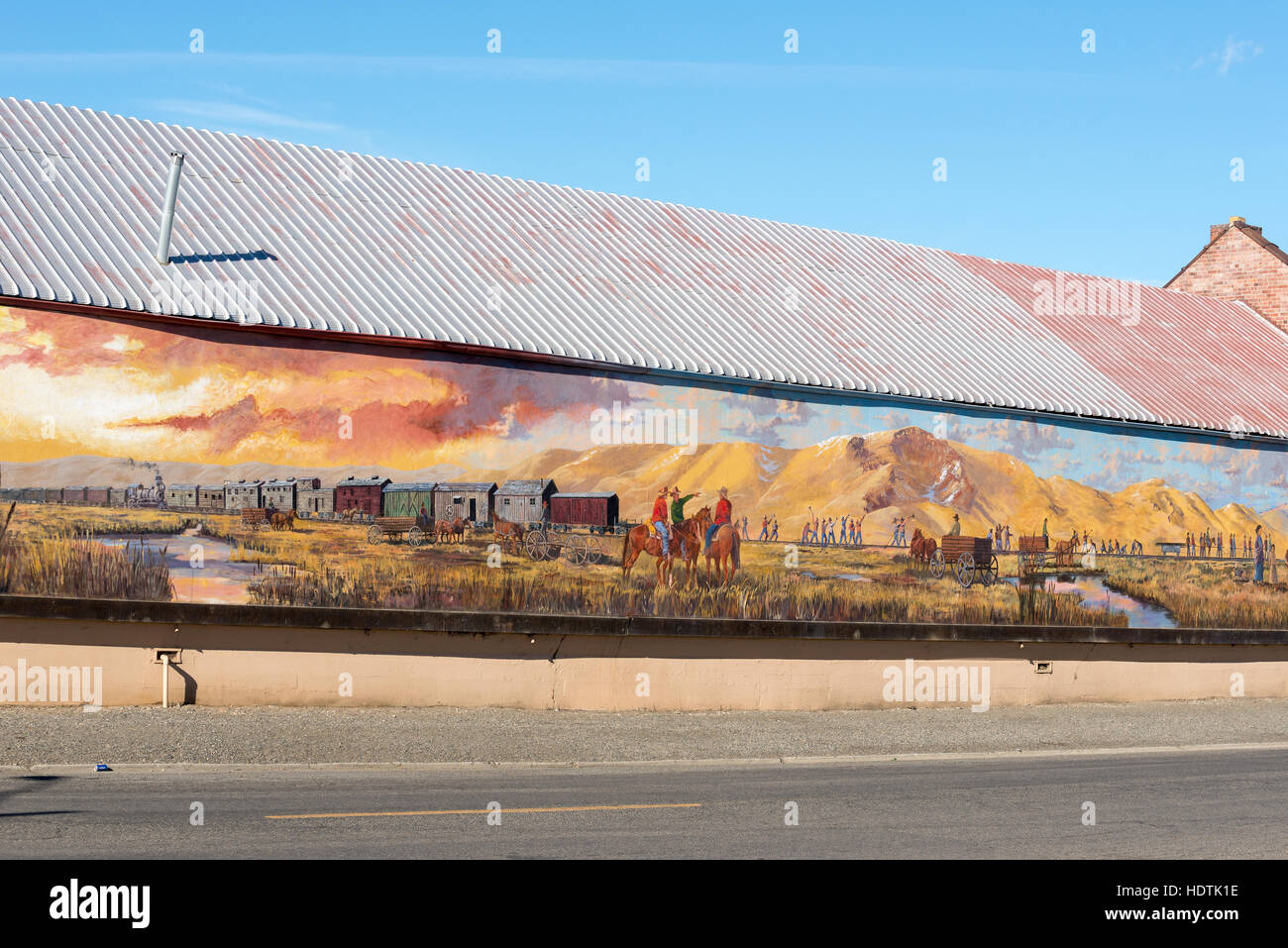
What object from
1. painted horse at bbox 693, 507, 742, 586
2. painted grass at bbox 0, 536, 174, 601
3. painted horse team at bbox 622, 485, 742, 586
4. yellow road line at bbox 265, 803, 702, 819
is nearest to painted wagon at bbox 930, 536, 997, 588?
painted horse at bbox 693, 507, 742, 586

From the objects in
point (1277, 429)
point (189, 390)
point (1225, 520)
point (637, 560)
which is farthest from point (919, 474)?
point (189, 390)

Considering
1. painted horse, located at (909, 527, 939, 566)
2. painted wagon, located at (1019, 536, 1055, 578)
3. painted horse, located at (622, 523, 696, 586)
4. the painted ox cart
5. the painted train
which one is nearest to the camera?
the painted train

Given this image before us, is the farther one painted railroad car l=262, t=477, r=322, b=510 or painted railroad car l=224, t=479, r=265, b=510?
painted railroad car l=262, t=477, r=322, b=510

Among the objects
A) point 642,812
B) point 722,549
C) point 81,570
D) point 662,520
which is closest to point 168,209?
point 81,570

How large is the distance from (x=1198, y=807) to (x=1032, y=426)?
12493mm

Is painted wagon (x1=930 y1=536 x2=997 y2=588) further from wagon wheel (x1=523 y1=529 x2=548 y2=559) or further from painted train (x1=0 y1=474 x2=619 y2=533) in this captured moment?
wagon wheel (x1=523 y1=529 x2=548 y2=559)

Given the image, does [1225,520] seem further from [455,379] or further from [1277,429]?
[455,379]

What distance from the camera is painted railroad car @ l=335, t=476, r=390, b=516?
17.8 metres

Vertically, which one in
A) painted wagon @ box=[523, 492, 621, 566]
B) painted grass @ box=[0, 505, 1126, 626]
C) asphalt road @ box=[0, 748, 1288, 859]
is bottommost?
asphalt road @ box=[0, 748, 1288, 859]

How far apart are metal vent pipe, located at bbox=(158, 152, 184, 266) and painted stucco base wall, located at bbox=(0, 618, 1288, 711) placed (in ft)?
18.0

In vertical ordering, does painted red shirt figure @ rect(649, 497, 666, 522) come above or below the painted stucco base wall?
above

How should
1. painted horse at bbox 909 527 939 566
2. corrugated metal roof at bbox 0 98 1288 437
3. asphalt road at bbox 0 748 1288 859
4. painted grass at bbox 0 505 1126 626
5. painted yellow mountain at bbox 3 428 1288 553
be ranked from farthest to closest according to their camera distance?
painted horse at bbox 909 527 939 566 → corrugated metal roof at bbox 0 98 1288 437 → painted yellow mountain at bbox 3 428 1288 553 → painted grass at bbox 0 505 1126 626 → asphalt road at bbox 0 748 1288 859
